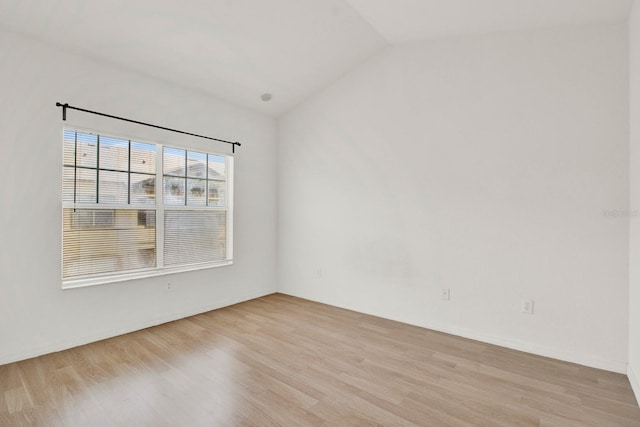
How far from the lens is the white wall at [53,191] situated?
2.70m

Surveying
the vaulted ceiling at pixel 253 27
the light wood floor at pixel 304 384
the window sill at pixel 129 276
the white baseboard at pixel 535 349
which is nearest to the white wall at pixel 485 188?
the white baseboard at pixel 535 349

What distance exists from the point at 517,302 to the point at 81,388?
144 inches

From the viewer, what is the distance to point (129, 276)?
3.47 m

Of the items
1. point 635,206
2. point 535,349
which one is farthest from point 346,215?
point 635,206

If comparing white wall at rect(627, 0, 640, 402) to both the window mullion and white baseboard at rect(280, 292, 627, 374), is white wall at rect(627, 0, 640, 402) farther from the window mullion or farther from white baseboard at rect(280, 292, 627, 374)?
the window mullion

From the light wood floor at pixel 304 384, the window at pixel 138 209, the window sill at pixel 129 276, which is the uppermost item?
the window at pixel 138 209

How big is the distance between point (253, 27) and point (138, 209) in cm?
225

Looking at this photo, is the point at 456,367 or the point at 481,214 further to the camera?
the point at 481,214

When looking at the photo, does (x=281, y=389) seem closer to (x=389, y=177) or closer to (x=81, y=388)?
(x=81, y=388)

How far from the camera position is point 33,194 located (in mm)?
2814

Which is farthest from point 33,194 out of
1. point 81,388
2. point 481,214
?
point 481,214

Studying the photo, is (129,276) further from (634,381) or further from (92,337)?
(634,381)

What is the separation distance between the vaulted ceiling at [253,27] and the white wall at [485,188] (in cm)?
28

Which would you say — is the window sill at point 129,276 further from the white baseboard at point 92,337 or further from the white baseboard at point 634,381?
the white baseboard at point 634,381
